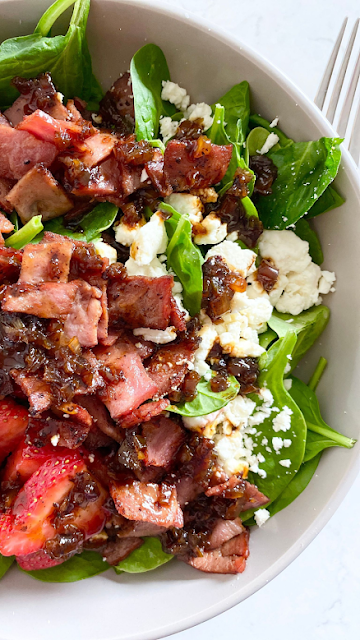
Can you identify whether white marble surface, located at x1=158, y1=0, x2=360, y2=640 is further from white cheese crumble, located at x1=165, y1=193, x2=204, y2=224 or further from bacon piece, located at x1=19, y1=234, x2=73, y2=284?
bacon piece, located at x1=19, y1=234, x2=73, y2=284

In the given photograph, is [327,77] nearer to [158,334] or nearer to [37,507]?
[158,334]

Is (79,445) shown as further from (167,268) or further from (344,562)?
(344,562)

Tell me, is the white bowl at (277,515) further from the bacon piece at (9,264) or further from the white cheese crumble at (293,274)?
the bacon piece at (9,264)

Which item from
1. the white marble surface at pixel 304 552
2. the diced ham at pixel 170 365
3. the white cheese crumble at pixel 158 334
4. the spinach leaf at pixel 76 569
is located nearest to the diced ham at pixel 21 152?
the white cheese crumble at pixel 158 334

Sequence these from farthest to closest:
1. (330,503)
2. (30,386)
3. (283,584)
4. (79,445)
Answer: (283,584) → (330,503) → (79,445) → (30,386)

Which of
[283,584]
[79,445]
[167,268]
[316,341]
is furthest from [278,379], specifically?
[283,584]

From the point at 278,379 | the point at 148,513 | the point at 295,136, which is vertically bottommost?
the point at 148,513

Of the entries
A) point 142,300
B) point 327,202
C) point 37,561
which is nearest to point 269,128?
point 327,202

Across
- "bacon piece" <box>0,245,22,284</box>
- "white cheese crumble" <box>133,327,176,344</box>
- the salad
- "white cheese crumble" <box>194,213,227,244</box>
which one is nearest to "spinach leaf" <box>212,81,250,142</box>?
the salad
